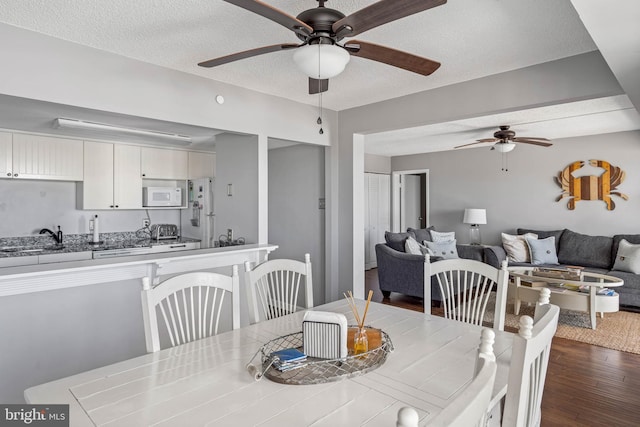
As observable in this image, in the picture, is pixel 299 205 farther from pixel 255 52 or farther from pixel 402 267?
pixel 255 52

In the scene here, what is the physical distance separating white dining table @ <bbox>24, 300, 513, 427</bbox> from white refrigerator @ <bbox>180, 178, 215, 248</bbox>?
368cm

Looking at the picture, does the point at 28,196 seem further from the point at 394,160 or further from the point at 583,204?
the point at 583,204

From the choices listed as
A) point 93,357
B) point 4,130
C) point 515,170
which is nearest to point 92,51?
point 93,357

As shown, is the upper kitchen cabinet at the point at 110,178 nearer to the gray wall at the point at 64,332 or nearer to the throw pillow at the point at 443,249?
the gray wall at the point at 64,332

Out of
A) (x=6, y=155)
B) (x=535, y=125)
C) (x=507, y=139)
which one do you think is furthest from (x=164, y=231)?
(x=535, y=125)

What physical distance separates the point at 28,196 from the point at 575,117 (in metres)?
6.72

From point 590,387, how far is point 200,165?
17.1 feet

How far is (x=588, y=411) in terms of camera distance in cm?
244

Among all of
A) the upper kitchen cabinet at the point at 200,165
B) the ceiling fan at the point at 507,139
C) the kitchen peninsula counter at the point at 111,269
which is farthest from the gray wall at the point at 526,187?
the kitchen peninsula counter at the point at 111,269

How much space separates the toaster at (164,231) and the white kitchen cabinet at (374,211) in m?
3.72

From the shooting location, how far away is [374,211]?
311 inches

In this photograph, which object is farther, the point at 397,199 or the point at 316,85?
the point at 397,199

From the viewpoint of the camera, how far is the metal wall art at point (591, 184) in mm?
5633

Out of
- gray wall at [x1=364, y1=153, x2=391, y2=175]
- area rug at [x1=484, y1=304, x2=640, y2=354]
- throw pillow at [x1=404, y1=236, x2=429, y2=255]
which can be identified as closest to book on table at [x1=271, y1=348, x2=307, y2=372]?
area rug at [x1=484, y1=304, x2=640, y2=354]
